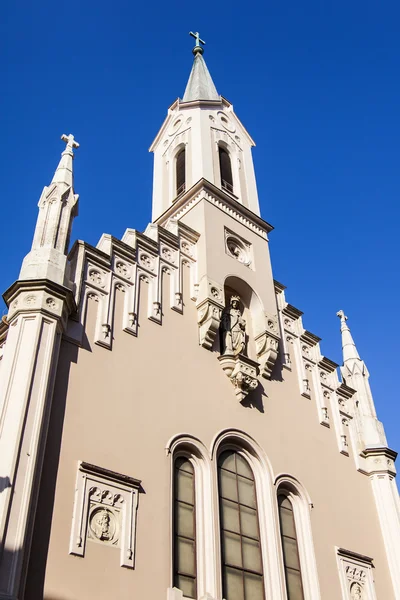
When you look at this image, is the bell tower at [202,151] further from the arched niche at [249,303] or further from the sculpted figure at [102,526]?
the sculpted figure at [102,526]

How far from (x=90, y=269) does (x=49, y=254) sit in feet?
4.79

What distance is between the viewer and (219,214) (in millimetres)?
19797

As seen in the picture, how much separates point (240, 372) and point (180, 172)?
911 centimetres

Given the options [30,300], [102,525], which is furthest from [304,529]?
[30,300]

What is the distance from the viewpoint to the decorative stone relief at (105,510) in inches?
436

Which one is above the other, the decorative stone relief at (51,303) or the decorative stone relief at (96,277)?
the decorative stone relief at (96,277)

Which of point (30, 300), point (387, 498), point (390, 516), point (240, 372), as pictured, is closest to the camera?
point (30, 300)

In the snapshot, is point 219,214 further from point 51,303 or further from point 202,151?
point 51,303

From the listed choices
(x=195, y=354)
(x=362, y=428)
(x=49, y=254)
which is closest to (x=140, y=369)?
(x=195, y=354)

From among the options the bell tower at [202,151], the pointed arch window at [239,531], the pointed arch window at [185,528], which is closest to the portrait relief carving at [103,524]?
the pointed arch window at [185,528]

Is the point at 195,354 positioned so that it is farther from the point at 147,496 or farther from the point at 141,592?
the point at 141,592

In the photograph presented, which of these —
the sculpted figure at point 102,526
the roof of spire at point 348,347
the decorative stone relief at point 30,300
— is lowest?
the sculpted figure at point 102,526

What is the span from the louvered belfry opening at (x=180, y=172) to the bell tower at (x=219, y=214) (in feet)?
0.13

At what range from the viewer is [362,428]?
1945cm
